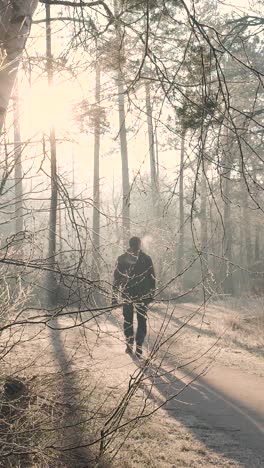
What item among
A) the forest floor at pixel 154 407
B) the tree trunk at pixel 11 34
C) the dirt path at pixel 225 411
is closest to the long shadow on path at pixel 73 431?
the forest floor at pixel 154 407

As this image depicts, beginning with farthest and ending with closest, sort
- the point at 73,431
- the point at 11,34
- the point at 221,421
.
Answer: the point at 221,421 → the point at 73,431 → the point at 11,34

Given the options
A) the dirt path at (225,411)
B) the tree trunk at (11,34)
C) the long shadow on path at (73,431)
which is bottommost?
the dirt path at (225,411)

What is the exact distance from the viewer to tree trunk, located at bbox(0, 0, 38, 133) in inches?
109

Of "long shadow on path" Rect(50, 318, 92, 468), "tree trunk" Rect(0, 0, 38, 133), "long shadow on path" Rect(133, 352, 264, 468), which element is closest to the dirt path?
"long shadow on path" Rect(133, 352, 264, 468)

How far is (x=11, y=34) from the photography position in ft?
9.42

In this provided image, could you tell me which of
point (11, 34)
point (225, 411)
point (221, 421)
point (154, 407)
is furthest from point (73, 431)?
point (11, 34)

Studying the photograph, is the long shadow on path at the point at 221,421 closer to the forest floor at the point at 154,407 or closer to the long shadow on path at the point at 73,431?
the forest floor at the point at 154,407

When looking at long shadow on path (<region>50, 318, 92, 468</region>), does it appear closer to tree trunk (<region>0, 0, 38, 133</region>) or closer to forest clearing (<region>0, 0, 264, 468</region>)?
forest clearing (<region>0, 0, 264, 468</region>)

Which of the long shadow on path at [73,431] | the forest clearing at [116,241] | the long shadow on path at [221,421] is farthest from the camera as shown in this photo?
the long shadow on path at [221,421]

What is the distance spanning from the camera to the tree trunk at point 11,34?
9.08ft

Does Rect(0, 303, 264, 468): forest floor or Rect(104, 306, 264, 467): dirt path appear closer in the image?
Rect(0, 303, 264, 468): forest floor

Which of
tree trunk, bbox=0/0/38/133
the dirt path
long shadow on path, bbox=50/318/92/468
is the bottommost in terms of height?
the dirt path

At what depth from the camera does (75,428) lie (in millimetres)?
4449

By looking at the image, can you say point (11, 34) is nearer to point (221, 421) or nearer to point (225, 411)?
point (221, 421)
